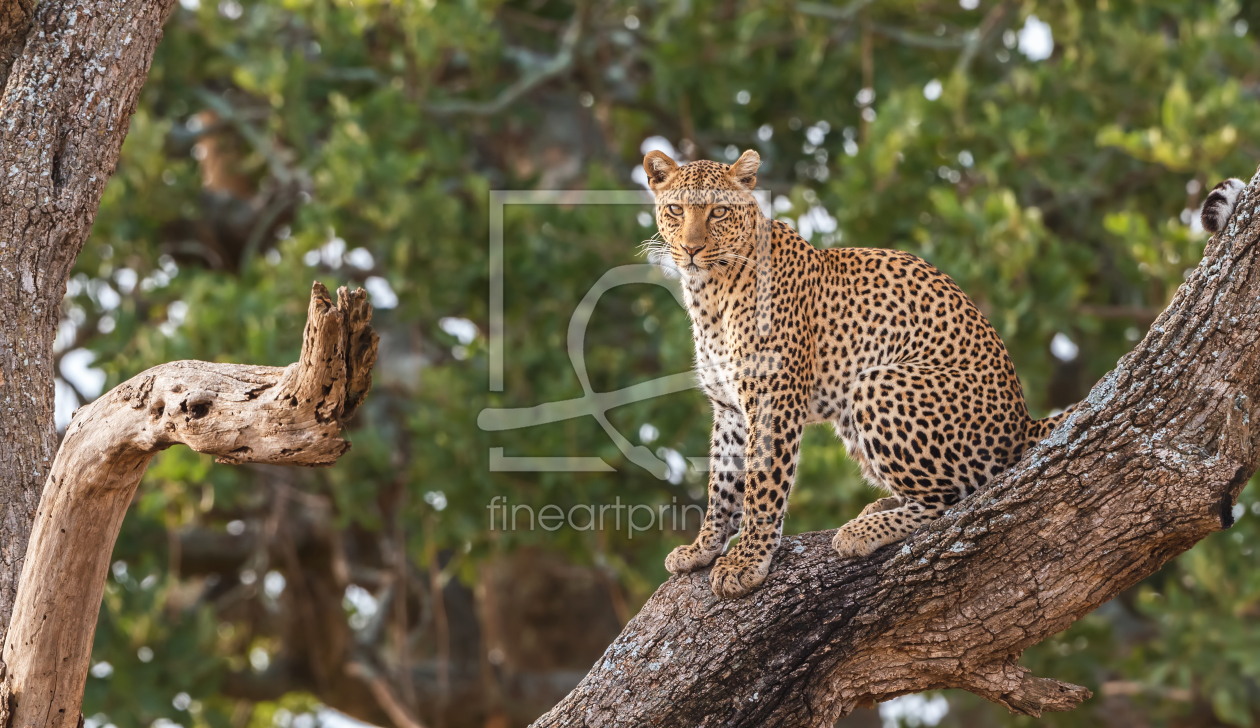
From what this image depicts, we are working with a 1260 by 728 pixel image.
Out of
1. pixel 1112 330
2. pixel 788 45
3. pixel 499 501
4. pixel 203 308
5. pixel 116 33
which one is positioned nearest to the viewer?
pixel 116 33

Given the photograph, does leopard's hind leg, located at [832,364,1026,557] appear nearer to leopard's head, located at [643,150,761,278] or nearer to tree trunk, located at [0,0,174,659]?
leopard's head, located at [643,150,761,278]

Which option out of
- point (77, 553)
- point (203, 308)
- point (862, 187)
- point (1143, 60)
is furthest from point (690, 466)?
point (77, 553)

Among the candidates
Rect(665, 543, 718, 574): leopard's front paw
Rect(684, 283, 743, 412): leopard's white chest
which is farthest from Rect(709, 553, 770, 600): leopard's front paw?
Rect(684, 283, 743, 412): leopard's white chest

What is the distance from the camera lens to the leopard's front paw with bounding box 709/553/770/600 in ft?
17.9

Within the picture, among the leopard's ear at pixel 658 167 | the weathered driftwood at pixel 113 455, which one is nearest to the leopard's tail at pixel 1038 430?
the leopard's ear at pixel 658 167

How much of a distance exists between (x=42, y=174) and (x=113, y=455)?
1.30 metres

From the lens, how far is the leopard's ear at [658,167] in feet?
20.9

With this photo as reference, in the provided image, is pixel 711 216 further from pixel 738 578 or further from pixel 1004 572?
pixel 1004 572

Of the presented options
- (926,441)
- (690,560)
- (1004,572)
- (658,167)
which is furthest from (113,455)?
(1004,572)

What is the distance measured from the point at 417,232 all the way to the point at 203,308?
191 centimetres

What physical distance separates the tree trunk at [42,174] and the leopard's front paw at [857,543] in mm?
3339

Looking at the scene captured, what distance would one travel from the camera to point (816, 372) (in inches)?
233

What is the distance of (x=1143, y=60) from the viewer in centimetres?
1134

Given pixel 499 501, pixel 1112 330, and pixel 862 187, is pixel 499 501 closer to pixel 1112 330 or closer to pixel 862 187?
pixel 862 187
